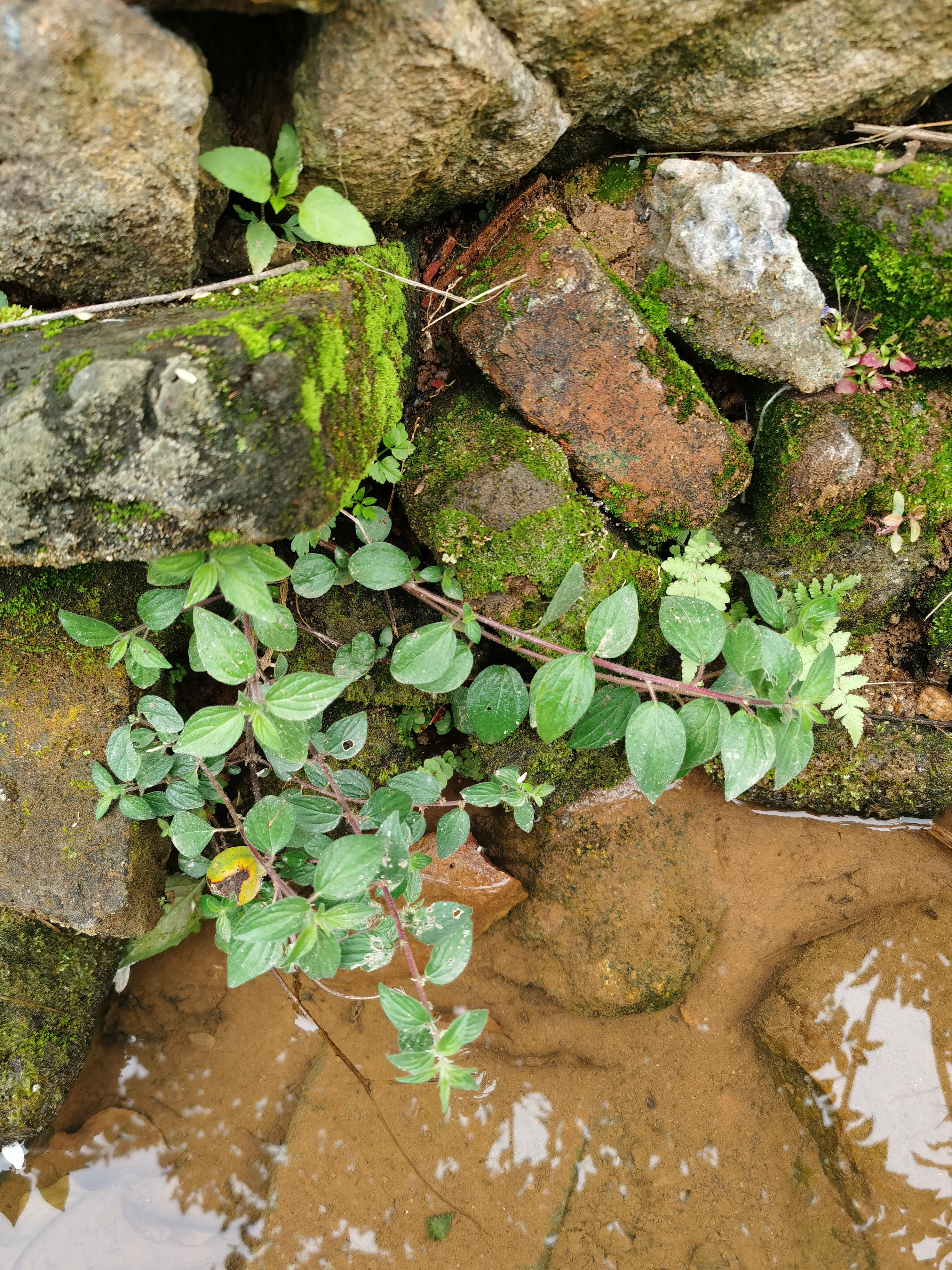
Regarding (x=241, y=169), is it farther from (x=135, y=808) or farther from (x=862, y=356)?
(x=862, y=356)

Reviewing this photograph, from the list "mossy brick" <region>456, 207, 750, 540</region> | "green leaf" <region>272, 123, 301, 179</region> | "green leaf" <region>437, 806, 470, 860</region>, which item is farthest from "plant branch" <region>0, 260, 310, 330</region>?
"green leaf" <region>437, 806, 470, 860</region>

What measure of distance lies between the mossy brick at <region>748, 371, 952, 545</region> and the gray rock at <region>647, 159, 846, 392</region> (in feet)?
0.43

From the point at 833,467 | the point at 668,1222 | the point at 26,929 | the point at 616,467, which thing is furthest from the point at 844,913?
the point at 26,929

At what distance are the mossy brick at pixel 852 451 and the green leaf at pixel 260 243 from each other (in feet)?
6.11

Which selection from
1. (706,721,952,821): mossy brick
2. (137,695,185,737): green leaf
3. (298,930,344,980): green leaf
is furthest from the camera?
(706,721,952,821): mossy brick

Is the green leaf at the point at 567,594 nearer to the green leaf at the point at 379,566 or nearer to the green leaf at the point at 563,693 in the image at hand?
the green leaf at the point at 563,693

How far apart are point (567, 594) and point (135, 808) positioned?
1686 millimetres

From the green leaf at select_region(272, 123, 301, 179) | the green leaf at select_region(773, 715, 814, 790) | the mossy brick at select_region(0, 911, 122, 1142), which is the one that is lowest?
the mossy brick at select_region(0, 911, 122, 1142)

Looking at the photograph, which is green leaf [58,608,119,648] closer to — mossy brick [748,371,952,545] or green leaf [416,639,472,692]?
green leaf [416,639,472,692]

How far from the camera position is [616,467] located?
269cm

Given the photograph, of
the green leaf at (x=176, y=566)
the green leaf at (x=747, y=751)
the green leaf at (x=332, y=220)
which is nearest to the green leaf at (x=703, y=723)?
the green leaf at (x=747, y=751)

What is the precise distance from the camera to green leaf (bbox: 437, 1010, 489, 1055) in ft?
6.75

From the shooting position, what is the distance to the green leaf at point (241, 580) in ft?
6.63

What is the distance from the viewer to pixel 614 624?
231cm
